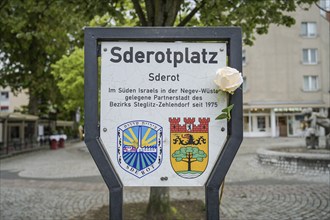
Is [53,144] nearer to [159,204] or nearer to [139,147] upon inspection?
[159,204]

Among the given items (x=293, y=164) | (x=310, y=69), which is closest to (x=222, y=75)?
(x=293, y=164)

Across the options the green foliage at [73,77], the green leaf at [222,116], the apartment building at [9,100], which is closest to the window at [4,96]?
the apartment building at [9,100]

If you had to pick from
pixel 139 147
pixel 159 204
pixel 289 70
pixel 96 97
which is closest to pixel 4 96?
pixel 289 70

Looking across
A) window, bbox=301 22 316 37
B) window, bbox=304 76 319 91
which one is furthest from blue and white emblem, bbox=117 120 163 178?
window, bbox=301 22 316 37

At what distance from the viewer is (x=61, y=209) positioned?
7523mm

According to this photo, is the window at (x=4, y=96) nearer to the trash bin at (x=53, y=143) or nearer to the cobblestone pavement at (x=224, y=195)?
the trash bin at (x=53, y=143)

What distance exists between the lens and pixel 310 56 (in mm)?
40844

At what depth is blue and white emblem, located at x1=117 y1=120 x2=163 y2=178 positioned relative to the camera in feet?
10.9

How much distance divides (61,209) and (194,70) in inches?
211

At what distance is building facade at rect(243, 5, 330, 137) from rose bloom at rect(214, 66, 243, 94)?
3817 cm

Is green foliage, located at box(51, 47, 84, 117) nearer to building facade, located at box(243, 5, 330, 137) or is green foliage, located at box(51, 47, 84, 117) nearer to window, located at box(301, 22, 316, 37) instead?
building facade, located at box(243, 5, 330, 137)

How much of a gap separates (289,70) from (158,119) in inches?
1574

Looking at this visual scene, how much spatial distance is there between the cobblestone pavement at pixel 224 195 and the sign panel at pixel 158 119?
3.78m

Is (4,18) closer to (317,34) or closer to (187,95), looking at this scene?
(187,95)
